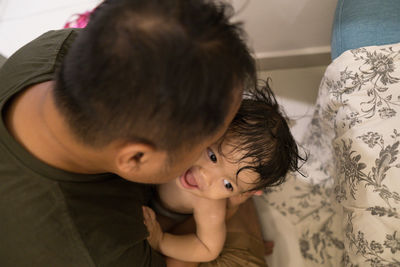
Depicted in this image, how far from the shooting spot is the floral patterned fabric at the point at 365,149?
0.72 metres

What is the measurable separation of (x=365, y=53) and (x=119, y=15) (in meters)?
0.70

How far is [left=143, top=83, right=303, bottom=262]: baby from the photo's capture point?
76 centimetres

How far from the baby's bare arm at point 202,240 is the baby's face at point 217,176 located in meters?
0.07

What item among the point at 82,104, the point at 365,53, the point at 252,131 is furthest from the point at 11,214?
the point at 365,53

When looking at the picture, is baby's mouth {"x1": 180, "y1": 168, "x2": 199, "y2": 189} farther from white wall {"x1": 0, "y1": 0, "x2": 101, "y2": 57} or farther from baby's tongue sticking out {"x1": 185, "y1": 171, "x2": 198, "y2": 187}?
white wall {"x1": 0, "y1": 0, "x2": 101, "y2": 57}

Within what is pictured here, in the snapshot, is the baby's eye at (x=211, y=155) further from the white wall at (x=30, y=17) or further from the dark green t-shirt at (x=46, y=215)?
the white wall at (x=30, y=17)

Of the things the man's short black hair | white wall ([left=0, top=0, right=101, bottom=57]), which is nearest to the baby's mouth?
the man's short black hair

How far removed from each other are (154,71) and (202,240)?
0.58 metres

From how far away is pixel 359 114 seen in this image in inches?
32.4

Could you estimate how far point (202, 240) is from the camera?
0.86 m

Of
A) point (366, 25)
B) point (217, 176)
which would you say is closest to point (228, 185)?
point (217, 176)

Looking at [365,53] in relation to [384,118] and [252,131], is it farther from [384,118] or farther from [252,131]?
[252,131]

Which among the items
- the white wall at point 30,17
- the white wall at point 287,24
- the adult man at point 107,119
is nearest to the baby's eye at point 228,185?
the adult man at point 107,119

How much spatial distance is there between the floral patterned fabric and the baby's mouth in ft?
1.30
